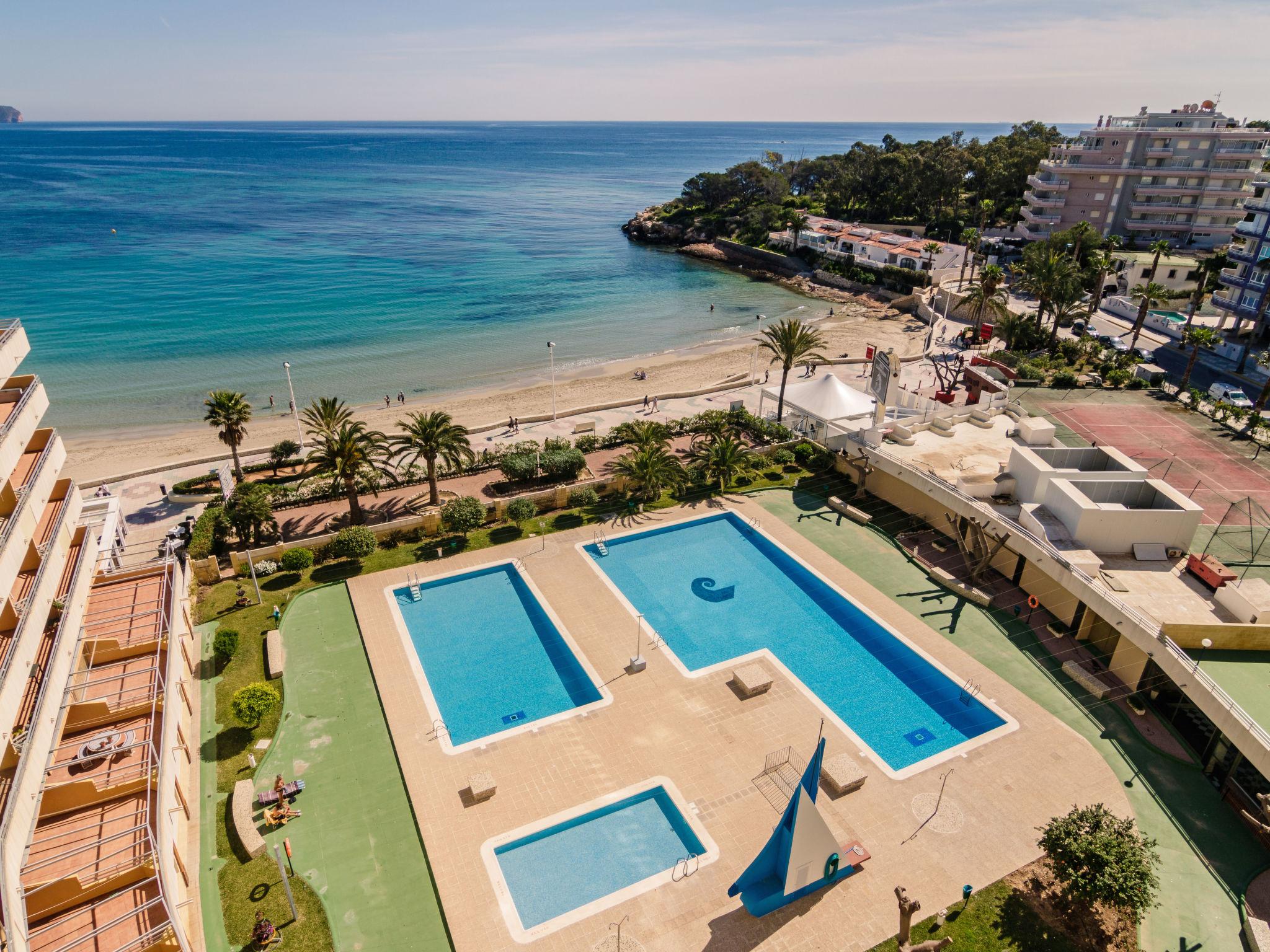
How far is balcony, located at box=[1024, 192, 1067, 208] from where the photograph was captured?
297ft

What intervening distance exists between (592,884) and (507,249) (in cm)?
10885

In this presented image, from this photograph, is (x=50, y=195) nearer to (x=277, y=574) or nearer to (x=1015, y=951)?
(x=277, y=574)

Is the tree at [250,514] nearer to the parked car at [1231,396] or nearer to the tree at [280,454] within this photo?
the tree at [280,454]

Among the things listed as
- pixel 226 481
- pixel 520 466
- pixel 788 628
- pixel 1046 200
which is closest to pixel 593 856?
pixel 788 628

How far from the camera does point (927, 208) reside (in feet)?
385

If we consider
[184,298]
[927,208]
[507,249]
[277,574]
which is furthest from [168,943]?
[927,208]

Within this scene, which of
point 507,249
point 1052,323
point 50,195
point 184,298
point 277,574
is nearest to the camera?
point 277,574

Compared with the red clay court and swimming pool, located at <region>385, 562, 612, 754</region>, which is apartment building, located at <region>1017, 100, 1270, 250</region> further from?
swimming pool, located at <region>385, 562, 612, 754</region>

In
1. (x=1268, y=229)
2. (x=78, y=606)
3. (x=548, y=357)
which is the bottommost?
(x=548, y=357)

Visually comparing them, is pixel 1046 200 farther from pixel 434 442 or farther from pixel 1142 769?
pixel 434 442

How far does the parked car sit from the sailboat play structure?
45377mm

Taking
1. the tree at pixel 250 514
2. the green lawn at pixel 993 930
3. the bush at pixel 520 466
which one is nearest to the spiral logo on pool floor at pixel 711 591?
the bush at pixel 520 466

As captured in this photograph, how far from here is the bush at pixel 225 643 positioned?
25.0 meters

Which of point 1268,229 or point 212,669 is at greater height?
point 1268,229
